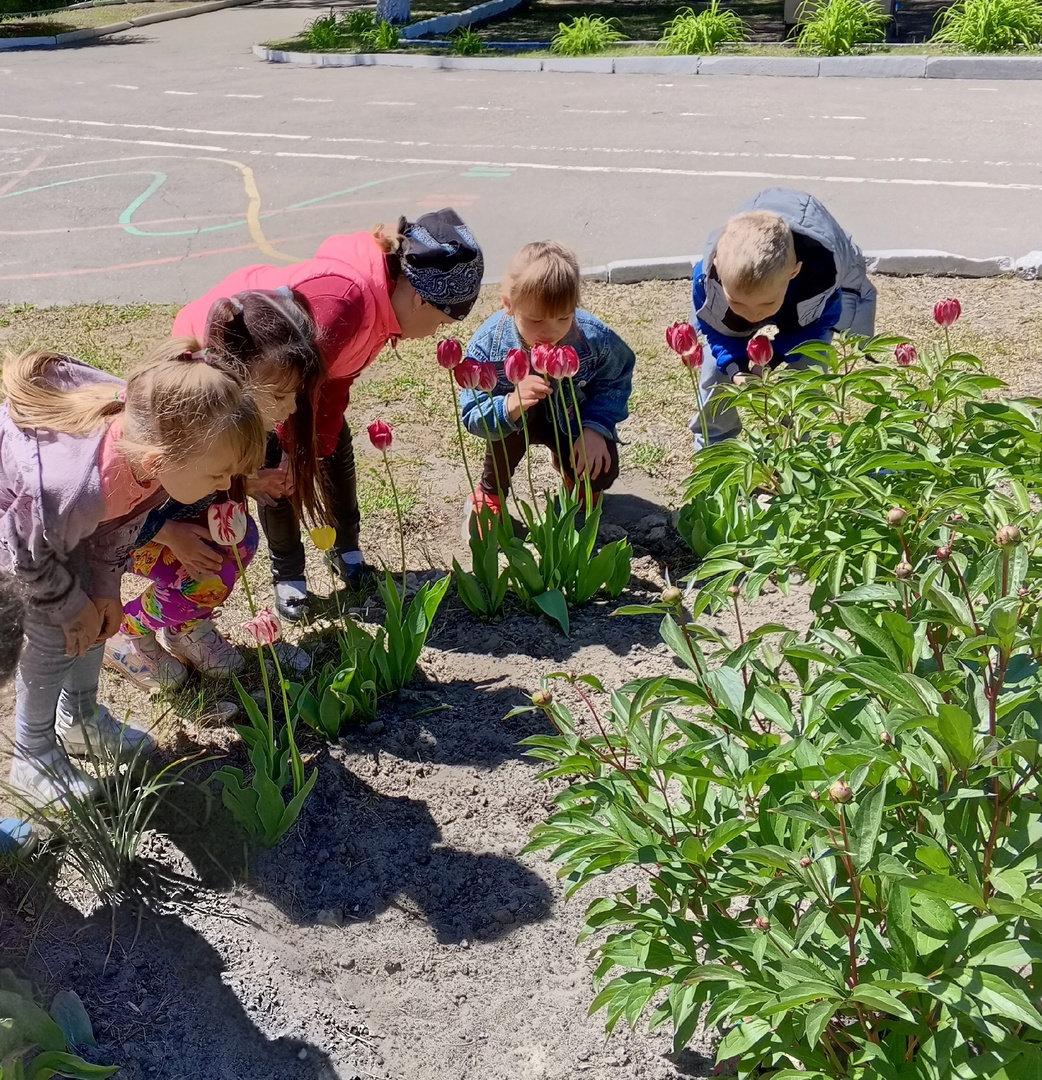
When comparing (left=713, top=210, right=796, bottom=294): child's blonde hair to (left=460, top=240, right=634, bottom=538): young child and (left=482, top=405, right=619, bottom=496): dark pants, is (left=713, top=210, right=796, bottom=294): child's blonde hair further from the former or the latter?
(left=482, top=405, right=619, bottom=496): dark pants

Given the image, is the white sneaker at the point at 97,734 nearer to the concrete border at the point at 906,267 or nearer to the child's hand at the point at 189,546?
the child's hand at the point at 189,546

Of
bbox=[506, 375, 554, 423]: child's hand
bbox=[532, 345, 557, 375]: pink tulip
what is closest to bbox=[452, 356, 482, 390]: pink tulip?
bbox=[532, 345, 557, 375]: pink tulip

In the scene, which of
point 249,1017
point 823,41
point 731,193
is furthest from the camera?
point 823,41

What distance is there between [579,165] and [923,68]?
4.32 m

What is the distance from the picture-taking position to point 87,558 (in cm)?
236

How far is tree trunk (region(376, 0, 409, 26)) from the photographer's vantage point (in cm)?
1477

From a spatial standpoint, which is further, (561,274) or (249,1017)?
(561,274)

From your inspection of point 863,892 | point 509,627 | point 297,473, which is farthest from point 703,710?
point 863,892

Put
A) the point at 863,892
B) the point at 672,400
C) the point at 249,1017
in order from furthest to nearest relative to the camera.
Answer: the point at 672,400 → the point at 249,1017 → the point at 863,892

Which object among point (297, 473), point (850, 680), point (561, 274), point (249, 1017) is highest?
point (561, 274)

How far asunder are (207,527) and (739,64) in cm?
1037

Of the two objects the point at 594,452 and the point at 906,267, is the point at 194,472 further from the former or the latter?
the point at 906,267

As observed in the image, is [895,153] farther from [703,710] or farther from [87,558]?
[87,558]

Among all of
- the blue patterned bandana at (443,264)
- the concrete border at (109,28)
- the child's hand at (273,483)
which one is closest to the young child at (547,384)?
the blue patterned bandana at (443,264)
